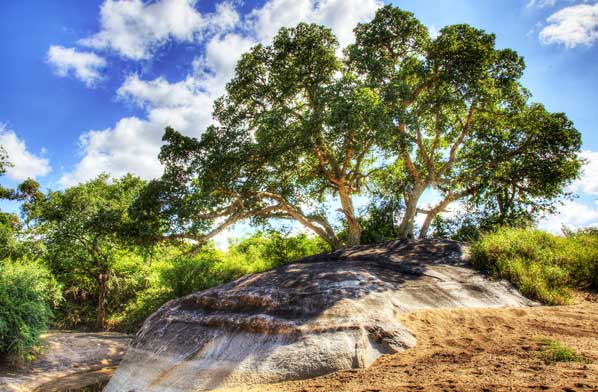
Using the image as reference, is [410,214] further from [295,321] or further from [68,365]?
[68,365]

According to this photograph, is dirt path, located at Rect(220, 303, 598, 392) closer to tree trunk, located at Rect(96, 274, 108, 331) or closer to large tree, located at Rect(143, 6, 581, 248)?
large tree, located at Rect(143, 6, 581, 248)

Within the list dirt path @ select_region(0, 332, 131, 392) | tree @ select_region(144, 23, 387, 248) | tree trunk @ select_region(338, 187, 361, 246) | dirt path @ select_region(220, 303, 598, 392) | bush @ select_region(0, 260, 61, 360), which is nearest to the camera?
dirt path @ select_region(220, 303, 598, 392)

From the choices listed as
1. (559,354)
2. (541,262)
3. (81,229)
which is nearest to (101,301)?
(81,229)

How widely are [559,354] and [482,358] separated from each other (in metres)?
0.79

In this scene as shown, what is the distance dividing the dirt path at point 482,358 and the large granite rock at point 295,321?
0.35 m

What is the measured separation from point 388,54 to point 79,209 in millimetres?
14032

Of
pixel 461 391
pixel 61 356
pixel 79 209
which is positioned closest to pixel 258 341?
pixel 461 391

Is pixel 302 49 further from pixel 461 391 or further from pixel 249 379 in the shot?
pixel 461 391

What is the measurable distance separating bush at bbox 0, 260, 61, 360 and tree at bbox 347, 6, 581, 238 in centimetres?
1113

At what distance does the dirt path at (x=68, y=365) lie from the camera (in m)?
7.89

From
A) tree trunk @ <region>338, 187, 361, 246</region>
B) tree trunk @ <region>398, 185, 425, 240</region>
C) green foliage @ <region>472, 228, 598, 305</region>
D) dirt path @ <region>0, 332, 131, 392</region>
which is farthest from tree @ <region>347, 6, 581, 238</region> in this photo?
dirt path @ <region>0, 332, 131, 392</region>

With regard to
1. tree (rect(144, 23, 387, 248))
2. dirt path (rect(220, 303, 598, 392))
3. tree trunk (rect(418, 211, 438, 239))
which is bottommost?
dirt path (rect(220, 303, 598, 392))

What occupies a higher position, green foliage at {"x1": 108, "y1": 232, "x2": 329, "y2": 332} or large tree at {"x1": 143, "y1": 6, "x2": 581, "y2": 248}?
large tree at {"x1": 143, "y1": 6, "x2": 581, "y2": 248}

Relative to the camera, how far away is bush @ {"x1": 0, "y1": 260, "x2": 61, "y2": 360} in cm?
862
